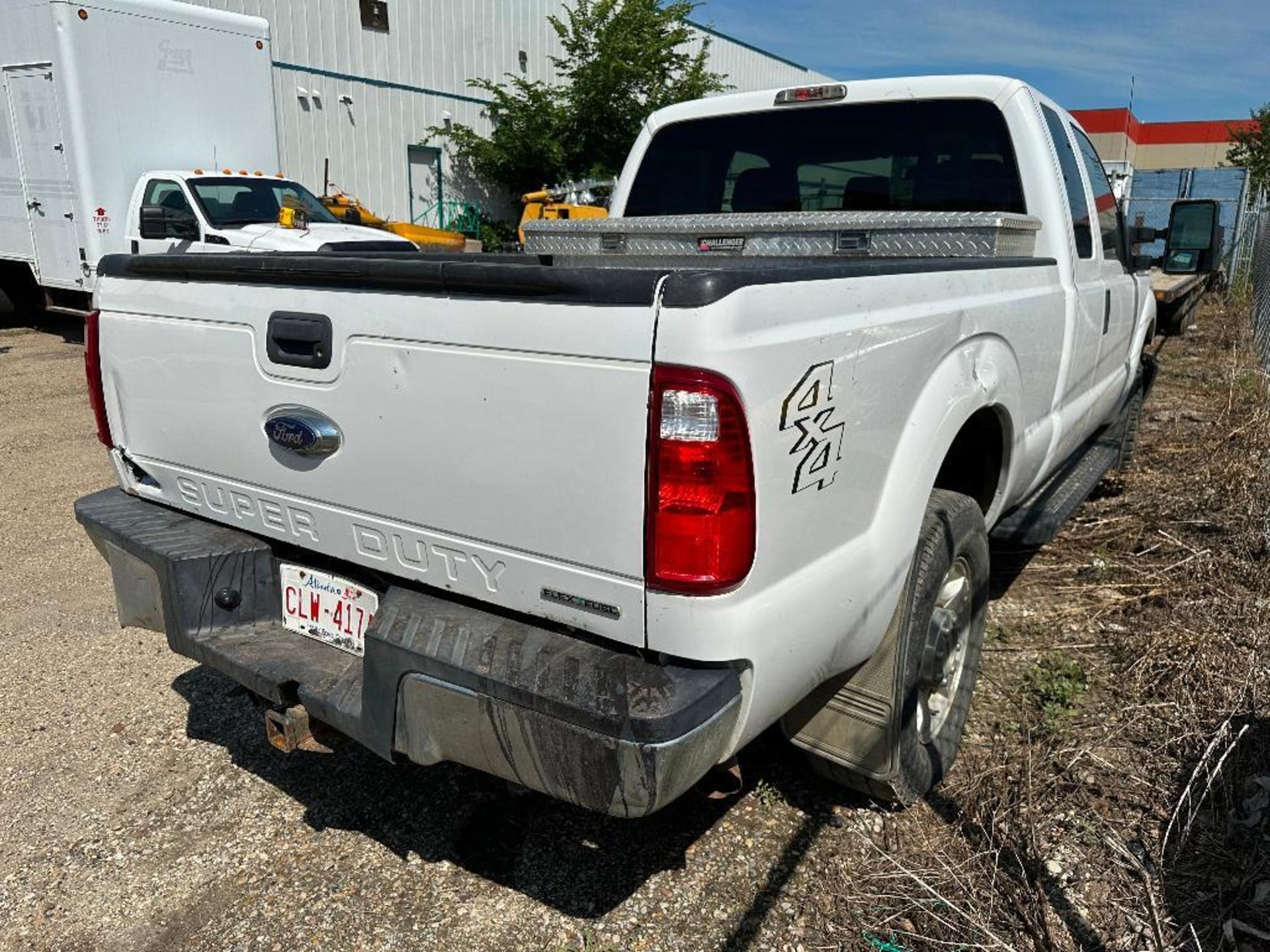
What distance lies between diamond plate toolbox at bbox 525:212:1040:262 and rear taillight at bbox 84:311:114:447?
185cm

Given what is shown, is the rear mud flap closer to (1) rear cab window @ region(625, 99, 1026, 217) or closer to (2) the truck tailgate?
(2) the truck tailgate

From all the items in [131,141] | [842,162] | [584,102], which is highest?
[584,102]

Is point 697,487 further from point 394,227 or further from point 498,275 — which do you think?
point 394,227

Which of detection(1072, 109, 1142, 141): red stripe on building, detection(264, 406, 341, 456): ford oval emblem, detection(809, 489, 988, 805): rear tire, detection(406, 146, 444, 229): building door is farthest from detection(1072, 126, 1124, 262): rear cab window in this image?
detection(1072, 109, 1142, 141): red stripe on building

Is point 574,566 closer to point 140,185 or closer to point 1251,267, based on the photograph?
point 140,185

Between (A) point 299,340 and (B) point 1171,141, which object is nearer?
(A) point 299,340

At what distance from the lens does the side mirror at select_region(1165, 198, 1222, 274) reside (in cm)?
478

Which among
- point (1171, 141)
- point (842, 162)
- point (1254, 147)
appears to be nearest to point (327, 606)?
point (842, 162)

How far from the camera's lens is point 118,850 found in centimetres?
276

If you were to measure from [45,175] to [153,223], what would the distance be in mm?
2219

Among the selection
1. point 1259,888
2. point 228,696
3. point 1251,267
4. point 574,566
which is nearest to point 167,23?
point 228,696

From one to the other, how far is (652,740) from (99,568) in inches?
160

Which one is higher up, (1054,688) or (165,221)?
(165,221)

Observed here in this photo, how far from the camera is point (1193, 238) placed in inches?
189
